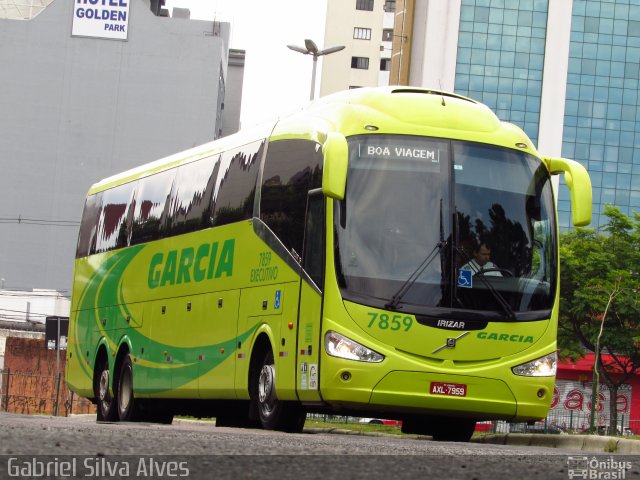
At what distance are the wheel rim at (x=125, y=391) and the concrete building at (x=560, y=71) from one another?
5533cm

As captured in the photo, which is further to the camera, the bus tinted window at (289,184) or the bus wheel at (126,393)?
the bus wheel at (126,393)

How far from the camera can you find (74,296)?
24.1 m

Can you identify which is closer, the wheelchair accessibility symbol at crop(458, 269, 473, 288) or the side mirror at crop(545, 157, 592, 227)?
the wheelchair accessibility symbol at crop(458, 269, 473, 288)

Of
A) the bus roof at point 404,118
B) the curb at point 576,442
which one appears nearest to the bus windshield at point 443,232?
the bus roof at point 404,118

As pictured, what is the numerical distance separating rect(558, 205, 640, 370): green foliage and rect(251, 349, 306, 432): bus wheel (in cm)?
2420

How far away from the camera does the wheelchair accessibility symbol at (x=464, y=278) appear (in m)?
13.9

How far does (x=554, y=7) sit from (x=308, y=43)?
131 feet

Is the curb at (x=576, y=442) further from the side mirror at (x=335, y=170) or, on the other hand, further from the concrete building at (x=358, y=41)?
the concrete building at (x=358, y=41)

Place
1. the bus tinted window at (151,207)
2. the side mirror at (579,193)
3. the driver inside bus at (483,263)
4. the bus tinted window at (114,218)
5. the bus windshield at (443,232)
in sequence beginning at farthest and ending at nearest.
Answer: the bus tinted window at (114,218) → the bus tinted window at (151,207) → the side mirror at (579,193) → the driver inside bus at (483,263) → the bus windshield at (443,232)

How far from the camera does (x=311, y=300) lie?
46.1ft

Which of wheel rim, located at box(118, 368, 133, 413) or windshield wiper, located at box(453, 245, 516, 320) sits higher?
windshield wiper, located at box(453, 245, 516, 320)

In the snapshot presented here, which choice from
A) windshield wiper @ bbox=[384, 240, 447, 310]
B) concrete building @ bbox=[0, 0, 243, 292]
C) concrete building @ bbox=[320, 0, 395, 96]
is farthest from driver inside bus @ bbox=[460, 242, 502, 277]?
concrete building @ bbox=[320, 0, 395, 96]

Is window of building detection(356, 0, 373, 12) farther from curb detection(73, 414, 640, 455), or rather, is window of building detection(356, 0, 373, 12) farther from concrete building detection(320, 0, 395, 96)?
curb detection(73, 414, 640, 455)

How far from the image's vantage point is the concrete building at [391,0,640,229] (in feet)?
243
